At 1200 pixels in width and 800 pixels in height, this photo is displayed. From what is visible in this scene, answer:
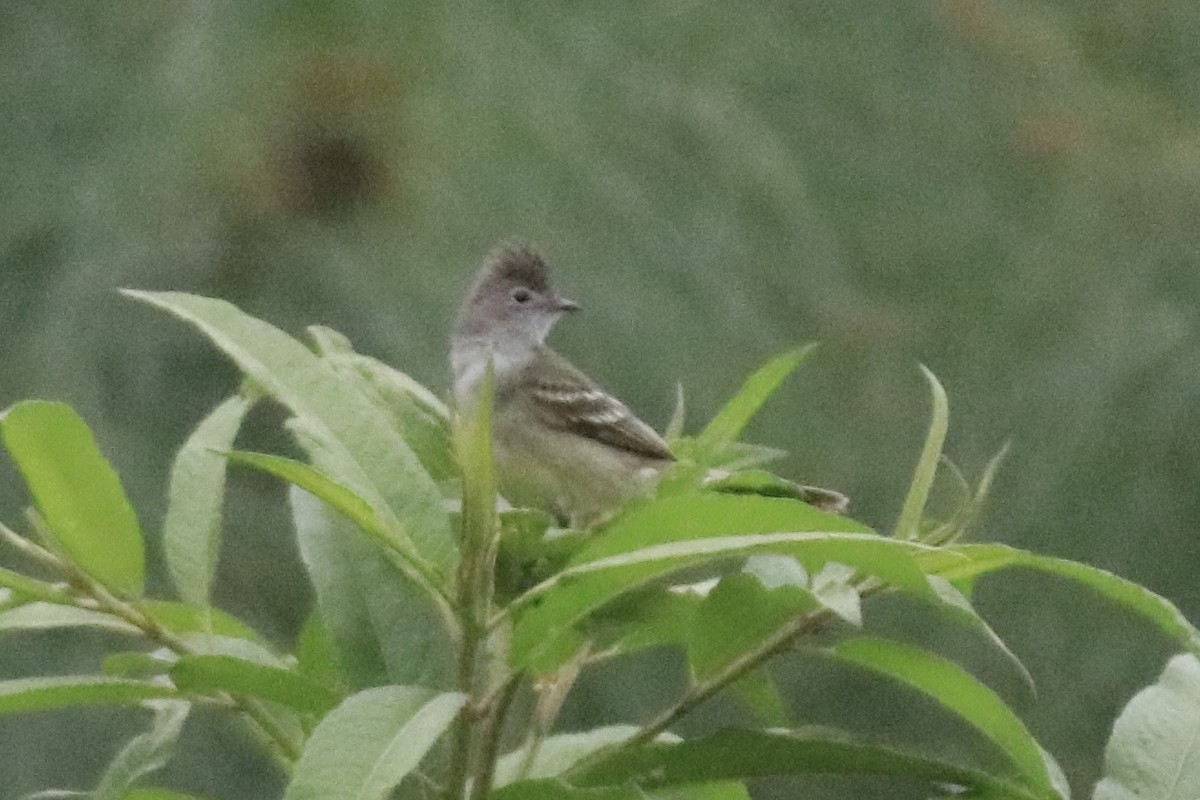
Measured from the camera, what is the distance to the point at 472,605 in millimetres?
575

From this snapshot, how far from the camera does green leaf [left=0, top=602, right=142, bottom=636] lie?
626 millimetres

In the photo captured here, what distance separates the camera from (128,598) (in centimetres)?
63

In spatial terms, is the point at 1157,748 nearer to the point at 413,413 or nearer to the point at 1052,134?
the point at 413,413

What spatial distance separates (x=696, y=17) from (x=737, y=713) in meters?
0.65

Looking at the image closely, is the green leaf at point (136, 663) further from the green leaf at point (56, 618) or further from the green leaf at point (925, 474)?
the green leaf at point (925, 474)

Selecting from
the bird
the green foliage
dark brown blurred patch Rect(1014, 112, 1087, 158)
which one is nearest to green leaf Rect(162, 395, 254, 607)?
the green foliage

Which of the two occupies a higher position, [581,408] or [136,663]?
[136,663]

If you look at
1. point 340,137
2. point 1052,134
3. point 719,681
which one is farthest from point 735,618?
point 1052,134

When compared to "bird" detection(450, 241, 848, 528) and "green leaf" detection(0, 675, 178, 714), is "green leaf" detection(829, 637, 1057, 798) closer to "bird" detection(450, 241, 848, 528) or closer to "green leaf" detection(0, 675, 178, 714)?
"green leaf" detection(0, 675, 178, 714)

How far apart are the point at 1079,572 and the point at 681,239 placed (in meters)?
1.04

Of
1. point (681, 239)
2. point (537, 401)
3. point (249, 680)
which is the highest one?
point (249, 680)

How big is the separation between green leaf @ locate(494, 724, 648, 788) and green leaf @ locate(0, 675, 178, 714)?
0.42 feet

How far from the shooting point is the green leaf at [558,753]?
2.22 ft

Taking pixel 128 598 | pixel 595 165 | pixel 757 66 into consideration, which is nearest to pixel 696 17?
pixel 757 66
